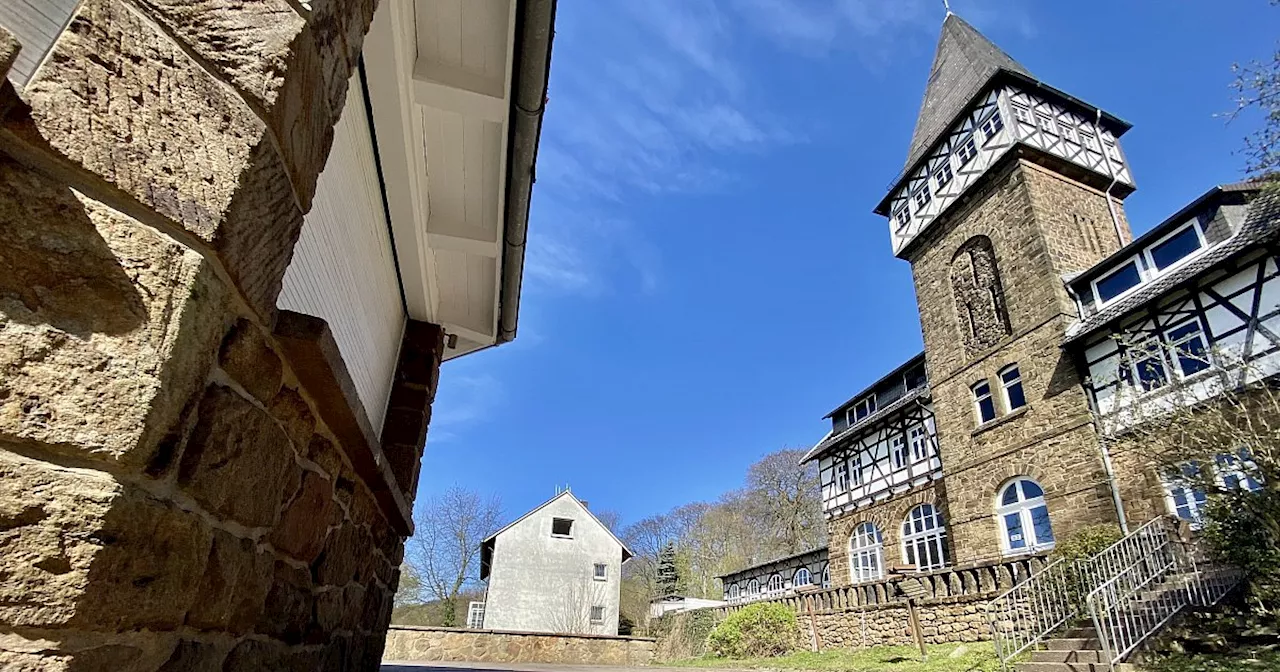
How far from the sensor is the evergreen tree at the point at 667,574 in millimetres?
34188

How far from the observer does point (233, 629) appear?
1265 mm

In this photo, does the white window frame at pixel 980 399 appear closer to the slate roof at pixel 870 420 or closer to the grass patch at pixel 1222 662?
the slate roof at pixel 870 420

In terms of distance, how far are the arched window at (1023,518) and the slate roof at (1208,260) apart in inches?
132

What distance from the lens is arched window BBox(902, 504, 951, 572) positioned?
55.8ft

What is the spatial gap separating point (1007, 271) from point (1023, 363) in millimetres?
2545

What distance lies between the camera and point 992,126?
17.9 metres

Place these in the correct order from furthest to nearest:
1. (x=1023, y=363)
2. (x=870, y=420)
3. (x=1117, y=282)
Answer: (x=870, y=420)
(x=1023, y=363)
(x=1117, y=282)

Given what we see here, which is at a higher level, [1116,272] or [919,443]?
[1116,272]

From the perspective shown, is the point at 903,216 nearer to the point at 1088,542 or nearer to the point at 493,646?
the point at 1088,542

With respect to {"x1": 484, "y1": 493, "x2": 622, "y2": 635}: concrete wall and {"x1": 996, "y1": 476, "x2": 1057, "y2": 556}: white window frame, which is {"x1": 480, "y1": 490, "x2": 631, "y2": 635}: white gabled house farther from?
{"x1": 996, "y1": 476, "x2": 1057, "y2": 556}: white window frame

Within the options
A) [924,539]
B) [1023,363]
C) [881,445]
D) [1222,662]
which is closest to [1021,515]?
[1023,363]

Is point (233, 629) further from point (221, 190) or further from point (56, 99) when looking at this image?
point (56, 99)

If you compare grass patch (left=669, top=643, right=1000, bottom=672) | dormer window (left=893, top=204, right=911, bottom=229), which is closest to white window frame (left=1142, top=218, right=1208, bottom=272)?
dormer window (left=893, top=204, right=911, bottom=229)

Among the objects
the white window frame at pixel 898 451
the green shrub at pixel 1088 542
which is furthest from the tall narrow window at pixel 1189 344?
the white window frame at pixel 898 451
